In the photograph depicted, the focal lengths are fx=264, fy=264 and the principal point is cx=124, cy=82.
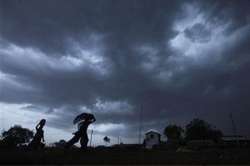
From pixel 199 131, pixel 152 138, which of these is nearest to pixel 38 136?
pixel 152 138

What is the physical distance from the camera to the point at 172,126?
391 feet

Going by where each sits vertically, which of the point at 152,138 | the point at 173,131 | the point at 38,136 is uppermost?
the point at 173,131

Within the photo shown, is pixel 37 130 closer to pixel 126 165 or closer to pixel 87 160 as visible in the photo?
pixel 87 160

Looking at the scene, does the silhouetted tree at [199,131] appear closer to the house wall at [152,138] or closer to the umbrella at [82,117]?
the house wall at [152,138]

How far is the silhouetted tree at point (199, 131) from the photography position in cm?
10738

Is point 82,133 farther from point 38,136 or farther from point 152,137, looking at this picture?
point 152,137

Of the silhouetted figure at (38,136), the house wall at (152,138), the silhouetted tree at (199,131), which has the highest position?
the silhouetted tree at (199,131)

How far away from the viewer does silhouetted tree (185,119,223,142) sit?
10738 cm

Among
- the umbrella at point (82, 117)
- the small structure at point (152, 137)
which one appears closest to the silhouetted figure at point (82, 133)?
the umbrella at point (82, 117)

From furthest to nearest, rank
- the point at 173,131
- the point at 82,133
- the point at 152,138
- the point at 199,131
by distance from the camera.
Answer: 1. the point at 173,131
2. the point at 199,131
3. the point at 152,138
4. the point at 82,133

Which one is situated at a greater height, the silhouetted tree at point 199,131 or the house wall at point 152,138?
the silhouetted tree at point 199,131

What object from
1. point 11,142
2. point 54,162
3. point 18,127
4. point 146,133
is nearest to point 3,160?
point 54,162

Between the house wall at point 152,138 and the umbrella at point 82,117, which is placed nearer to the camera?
the umbrella at point 82,117

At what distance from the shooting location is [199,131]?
109250 millimetres
